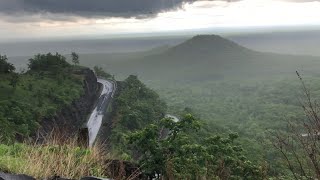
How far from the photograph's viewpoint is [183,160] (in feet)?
45.6

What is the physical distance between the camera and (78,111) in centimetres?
5562

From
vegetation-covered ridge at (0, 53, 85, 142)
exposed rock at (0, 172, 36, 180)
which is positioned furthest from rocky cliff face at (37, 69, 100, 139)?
exposed rock at (0, 172, 36, 180)

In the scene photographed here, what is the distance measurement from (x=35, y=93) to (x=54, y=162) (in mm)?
47264

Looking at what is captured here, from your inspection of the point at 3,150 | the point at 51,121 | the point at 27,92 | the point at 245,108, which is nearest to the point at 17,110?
the point at 51,121

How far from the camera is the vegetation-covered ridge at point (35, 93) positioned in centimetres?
3962

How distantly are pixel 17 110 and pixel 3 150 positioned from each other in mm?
35671

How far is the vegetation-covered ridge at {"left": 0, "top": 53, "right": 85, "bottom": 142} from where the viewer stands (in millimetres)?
39625

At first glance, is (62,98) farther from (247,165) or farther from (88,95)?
(247,165)

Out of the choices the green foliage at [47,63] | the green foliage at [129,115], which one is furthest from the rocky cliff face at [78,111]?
the green foliage at [47,63]

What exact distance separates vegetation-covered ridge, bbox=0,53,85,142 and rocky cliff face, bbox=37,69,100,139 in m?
0.68

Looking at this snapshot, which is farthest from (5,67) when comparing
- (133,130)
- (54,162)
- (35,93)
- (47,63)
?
(54,162)

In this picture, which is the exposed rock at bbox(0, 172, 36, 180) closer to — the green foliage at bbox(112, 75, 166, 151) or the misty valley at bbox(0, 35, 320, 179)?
the misty valley at bbox(0, 35, 320, 179)

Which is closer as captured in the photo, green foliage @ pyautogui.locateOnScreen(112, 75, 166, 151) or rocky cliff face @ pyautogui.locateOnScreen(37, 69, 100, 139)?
rocky cliff face @ pyautogui.locateOnScreen(37, 69, 100, 139)

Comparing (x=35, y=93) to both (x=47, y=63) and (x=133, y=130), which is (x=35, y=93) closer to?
(x=133, y=130)
